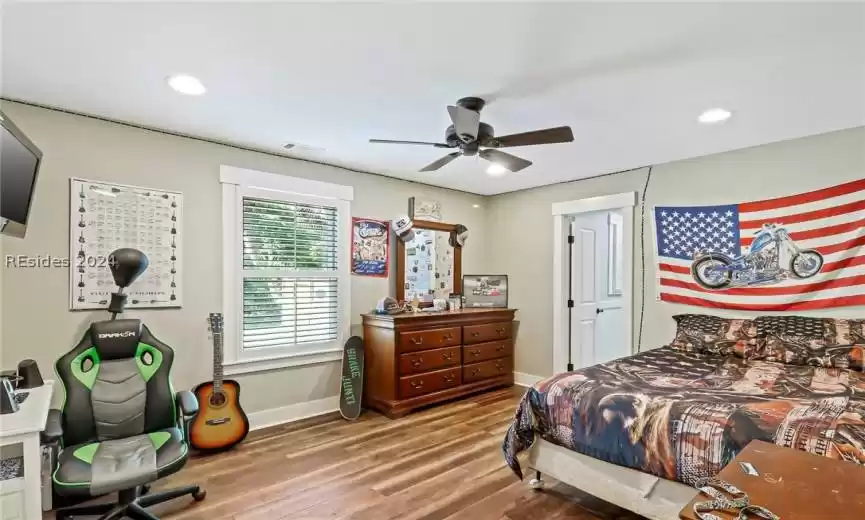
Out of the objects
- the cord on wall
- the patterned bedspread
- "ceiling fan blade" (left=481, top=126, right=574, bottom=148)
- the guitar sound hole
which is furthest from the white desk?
the cord on wall

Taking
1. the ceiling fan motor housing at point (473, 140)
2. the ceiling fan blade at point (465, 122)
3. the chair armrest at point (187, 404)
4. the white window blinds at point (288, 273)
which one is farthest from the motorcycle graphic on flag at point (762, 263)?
the chair armrest at point (187, 404)

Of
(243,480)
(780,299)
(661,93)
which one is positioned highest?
(661,93)

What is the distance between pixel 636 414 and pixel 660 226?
2.47 meters

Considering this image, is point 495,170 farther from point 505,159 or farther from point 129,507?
point 129,507

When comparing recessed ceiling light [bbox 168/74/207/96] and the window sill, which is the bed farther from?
recessed ceiling light [bbox 168/74/207/96]

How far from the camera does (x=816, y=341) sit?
3051mm

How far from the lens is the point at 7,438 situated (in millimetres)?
1684

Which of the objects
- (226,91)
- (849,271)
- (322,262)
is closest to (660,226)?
(849,271)

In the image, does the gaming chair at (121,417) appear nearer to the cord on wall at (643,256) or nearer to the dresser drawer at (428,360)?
the dresser drawer at (428,360)

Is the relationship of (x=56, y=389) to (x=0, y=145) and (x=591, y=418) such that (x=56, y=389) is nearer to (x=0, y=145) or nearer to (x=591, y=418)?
(x=0, y=145)

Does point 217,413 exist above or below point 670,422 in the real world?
below

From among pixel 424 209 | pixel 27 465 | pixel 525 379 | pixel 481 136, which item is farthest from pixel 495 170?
pixel 27 465

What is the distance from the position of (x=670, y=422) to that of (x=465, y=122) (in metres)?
1.82

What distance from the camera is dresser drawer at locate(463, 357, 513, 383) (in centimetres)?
473
